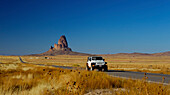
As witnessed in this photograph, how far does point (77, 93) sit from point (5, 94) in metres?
2.93

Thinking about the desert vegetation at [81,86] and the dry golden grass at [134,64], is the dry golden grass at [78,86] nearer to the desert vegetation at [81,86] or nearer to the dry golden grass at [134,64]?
the desert vegetation at [81,86]

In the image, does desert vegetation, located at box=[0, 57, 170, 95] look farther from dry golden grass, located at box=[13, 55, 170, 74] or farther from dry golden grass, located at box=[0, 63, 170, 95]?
dry golden grass, located at box=[13, 55, 170, 74]

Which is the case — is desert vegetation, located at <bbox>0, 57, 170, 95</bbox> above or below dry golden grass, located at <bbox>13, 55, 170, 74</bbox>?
below

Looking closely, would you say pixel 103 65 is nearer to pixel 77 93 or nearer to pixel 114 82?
pixel 114 82

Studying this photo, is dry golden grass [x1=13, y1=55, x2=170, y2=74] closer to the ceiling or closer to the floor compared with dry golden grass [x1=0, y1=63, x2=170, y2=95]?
closer to the ceiling

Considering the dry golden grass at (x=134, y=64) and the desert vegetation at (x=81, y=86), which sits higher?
the dry golden grass at (x=134, y=64)

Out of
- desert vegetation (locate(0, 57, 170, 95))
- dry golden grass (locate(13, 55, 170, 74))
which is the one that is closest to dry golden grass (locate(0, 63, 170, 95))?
desert vegetation (locate(0, 57, 170, 95))

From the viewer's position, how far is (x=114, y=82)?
9898mm

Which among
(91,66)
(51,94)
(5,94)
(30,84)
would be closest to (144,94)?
(51,94)

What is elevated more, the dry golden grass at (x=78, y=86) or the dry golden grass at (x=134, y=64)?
the dry golden grass at (x=134, y=64)

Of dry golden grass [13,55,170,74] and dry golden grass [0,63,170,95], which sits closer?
dry golden grass [0,63,170,95]

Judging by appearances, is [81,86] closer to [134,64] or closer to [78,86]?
[78,86]

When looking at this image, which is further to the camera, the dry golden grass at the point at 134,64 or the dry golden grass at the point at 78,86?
the dry golden grass at the point at 134,64

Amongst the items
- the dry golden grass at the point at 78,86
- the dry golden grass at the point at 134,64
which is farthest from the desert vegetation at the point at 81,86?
the dry golden grass at the point at 134,64
